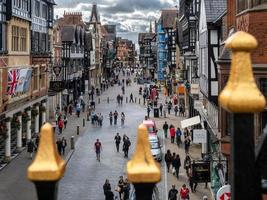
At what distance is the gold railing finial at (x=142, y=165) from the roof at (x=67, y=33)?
220 ft

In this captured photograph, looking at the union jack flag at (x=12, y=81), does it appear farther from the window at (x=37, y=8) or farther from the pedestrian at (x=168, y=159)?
the window at (x=37, y=8)

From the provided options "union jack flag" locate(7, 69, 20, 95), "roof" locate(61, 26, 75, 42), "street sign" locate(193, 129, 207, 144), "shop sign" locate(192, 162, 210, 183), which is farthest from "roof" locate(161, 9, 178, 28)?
"shop sign" locate(192, 162, 210, 183)

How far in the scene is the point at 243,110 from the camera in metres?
2.77

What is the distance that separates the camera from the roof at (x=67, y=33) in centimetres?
6956

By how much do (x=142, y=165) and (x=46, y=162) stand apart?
0.53m

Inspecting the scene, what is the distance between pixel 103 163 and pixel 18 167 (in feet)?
17.0

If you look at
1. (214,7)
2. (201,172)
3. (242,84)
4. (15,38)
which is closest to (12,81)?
(15,38)

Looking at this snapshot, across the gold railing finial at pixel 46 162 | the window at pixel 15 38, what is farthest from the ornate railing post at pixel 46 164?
the window at pixel 15 38

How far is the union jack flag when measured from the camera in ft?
103

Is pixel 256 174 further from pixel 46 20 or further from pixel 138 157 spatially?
pixel 46 20

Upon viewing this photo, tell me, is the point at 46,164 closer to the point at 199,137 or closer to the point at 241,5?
the point at 241,5

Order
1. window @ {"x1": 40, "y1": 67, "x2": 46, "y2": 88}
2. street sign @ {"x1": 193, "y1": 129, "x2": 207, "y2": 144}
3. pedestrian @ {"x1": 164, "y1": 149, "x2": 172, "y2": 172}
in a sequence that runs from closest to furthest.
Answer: street sign @ {"x1": 193, "y1": 129, "x2": 207, "y2": 144}, pedestrian @ {"x1": 164, "y1": 149, "x2": 172, "y2": 172}, window @ {"x1": 40, "y1": 67, "x2": 46, "y2": 88}

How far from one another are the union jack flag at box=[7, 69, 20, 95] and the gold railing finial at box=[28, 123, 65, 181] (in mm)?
29080

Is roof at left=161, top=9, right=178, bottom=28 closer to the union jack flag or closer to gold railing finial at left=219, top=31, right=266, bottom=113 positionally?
the union jack flag
